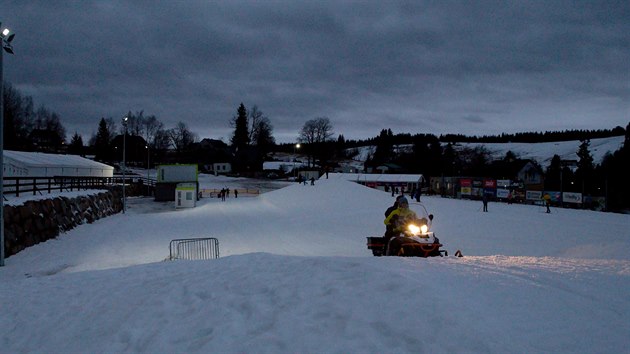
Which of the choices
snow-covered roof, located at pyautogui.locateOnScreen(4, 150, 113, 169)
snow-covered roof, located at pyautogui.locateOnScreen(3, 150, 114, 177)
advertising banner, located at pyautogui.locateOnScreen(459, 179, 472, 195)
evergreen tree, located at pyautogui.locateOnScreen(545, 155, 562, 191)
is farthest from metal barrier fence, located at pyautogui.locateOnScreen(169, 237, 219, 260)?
evergreen tree, located at pyautogui.locateOnScreen(545, 155, 562, 191)

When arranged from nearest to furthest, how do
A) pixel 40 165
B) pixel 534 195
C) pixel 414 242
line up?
1. pixel 414 242
2. pixel 40 165
3. pixel 534 195

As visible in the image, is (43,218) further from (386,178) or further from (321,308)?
(386,178)

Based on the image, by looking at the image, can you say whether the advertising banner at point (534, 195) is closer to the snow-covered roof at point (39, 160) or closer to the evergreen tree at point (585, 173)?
the evergreen tree at point (585, 173)

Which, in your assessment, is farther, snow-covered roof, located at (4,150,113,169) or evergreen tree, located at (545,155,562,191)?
evergreen tree, located at (545,155,562,191)

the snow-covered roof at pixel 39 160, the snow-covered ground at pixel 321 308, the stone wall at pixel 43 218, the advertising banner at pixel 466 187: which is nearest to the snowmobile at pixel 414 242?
the snow-covered ground at pixel 321 308

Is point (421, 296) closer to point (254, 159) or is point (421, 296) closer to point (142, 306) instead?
point (142, 306)

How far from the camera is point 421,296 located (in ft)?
16.3

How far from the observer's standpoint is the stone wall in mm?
15984

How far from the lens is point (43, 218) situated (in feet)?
62.0

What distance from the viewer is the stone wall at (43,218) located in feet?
52.4

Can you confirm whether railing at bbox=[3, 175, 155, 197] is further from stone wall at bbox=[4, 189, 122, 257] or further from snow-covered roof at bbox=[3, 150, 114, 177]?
snow-covered roof at bbox=[3, 150, 114, 177]

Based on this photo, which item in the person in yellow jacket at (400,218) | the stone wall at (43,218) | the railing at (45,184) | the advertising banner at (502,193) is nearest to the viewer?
the person in yellow jacket at (400,218)

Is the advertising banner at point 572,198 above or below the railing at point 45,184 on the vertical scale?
below

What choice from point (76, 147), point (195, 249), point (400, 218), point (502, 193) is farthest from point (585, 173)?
point (76, 147)
